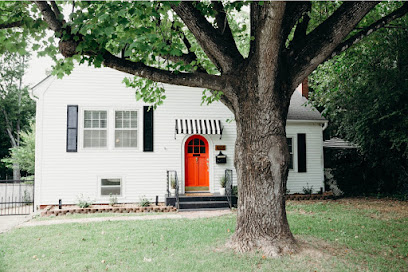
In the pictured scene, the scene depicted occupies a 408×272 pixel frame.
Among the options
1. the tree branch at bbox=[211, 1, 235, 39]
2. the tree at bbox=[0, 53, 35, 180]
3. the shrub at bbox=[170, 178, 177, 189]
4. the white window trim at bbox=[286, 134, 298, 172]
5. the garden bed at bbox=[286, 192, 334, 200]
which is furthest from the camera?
the tree at bbox=[0, 53, 35, 180]

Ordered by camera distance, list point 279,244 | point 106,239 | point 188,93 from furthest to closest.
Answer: point 188,93, point 106,239, point 279,244

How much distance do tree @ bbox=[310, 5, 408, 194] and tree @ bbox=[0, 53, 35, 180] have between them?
955 inches

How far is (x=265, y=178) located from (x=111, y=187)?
27.2 feet

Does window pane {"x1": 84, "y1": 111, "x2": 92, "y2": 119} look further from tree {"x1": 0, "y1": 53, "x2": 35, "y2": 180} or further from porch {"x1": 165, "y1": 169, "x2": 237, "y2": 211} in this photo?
tree {"x1": 0, "y1": 53, "x2": 35, "y2": 180}

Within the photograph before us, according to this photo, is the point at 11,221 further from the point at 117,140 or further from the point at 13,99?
the point at 13,99

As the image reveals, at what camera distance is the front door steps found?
11711 mm

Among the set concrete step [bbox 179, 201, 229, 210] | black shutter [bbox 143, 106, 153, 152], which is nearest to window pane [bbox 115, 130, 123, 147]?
black shutter [bbox 143, 106, 153, 152]

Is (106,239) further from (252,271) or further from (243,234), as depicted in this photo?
(252,271)

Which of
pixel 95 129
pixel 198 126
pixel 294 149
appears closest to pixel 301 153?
pixel 294 149

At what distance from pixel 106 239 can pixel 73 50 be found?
4324 mm

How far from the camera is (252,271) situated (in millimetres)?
5234

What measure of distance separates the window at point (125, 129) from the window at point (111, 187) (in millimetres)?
1390

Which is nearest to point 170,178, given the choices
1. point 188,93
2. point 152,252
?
point 188,93

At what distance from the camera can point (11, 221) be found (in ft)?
33.3
